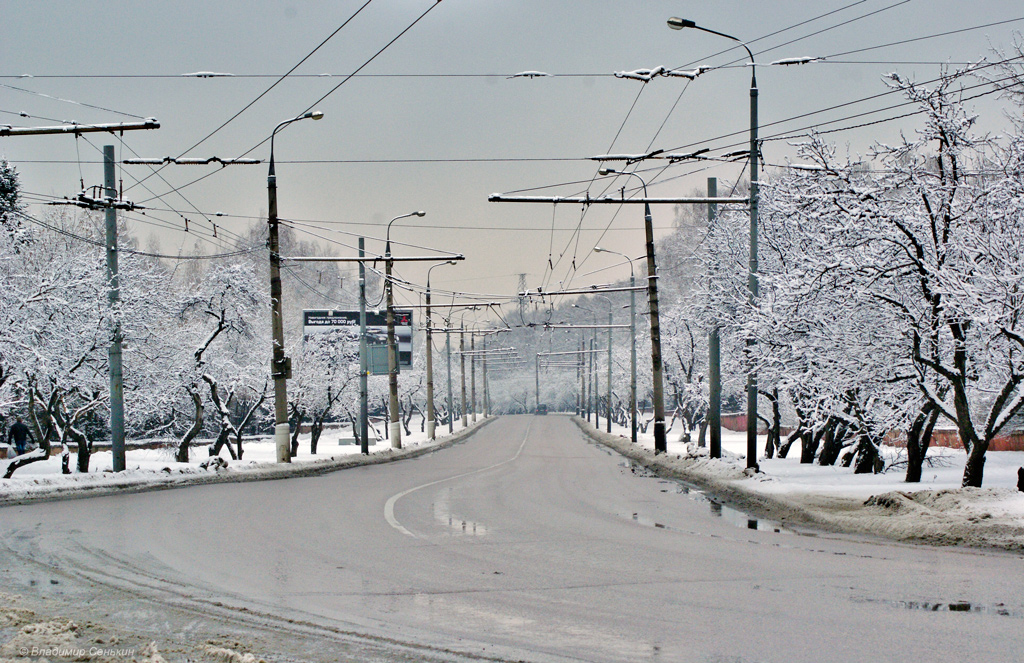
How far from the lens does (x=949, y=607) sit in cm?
750

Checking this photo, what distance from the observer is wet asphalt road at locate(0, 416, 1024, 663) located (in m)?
6.45

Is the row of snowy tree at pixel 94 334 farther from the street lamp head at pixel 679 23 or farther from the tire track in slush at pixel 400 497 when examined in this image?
the street lamp head at pixel 679 23

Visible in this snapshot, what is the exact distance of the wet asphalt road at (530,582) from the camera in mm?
6449

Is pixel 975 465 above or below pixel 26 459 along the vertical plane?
above

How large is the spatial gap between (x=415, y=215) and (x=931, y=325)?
2685cm

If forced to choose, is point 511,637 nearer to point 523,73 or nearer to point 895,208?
point 895,208

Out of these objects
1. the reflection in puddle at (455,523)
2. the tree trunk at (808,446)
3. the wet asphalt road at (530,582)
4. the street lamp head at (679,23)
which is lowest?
the tree trunk at (808,446)

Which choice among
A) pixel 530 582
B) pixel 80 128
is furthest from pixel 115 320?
pixel 530 582

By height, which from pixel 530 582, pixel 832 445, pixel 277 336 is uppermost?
pixel 277 336

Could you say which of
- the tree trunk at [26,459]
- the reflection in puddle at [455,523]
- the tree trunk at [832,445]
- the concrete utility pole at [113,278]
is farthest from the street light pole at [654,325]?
the tree trunk at [26,459]

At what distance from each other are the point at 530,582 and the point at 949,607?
352 centimetres

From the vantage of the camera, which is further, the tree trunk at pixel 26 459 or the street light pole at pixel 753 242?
the tree trunk at pixel 26 459

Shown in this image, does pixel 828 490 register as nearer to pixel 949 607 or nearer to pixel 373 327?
pixel 949 607

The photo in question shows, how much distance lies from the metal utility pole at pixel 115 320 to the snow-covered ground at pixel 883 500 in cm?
1448
